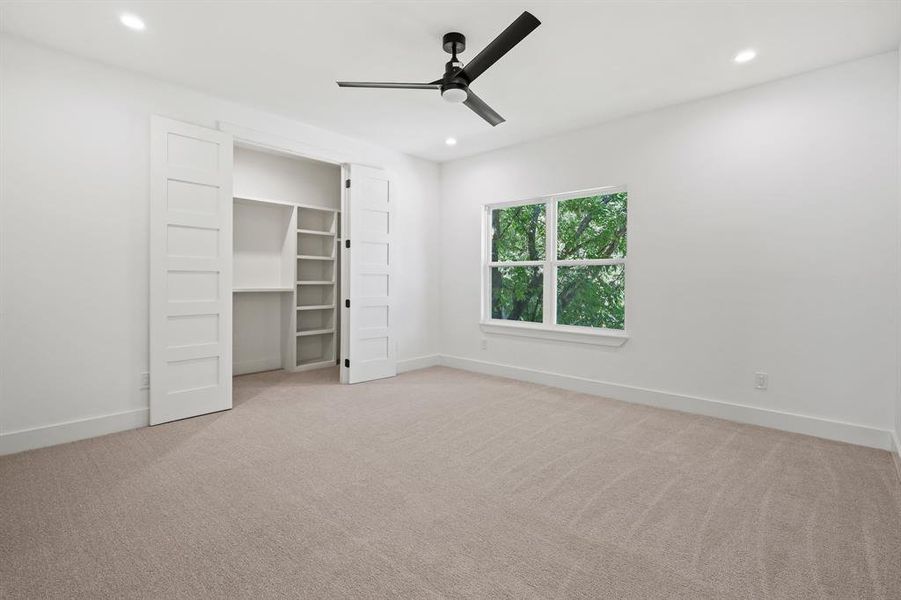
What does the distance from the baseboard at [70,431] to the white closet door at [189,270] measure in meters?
0.14

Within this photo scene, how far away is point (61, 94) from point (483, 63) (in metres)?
2.94

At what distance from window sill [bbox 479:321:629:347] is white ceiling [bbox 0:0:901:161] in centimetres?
215

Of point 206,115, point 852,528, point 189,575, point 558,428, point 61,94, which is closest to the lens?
point 189,575

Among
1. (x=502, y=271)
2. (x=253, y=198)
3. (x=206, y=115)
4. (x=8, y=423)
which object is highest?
(x=206, y=115)

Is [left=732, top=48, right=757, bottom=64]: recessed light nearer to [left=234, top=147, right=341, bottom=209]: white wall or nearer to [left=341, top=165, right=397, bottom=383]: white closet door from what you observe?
[left=341, top=165, right=397, bottom=383]: white closet door

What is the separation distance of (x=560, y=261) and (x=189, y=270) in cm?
358

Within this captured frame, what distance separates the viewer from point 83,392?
10.2ft

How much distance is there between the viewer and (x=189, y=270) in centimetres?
352

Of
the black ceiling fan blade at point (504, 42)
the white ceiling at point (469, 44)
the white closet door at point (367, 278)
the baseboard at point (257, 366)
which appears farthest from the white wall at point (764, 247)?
the baseboard at point (257, 366)

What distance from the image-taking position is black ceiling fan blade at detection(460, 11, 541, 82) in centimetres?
210

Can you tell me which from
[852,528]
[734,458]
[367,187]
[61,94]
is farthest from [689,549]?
[61,94]

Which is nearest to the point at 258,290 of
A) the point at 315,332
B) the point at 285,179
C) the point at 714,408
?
the point at 315,332

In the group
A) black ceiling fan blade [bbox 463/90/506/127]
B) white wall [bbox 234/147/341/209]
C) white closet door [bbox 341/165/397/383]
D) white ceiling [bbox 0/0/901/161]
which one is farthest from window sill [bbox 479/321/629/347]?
white wall [bbox 234/147/341/209]

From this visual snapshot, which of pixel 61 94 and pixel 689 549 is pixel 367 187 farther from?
pixel 689 549
